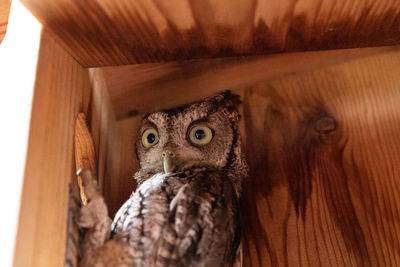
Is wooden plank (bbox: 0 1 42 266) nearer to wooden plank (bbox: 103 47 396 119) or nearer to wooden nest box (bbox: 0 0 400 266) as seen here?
wooden nest box (bbox: 0 0 400 266)

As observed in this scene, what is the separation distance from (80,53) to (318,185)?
3.15 ft

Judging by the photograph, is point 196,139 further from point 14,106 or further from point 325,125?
point 14,106

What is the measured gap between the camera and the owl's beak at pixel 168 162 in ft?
4.59

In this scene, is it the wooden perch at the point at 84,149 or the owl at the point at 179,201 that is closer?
the owl at the point at 179,201

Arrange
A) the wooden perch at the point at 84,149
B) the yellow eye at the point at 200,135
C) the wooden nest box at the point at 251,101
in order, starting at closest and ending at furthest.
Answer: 1. the wooden nest box at the point at 251,101
2. the wooden perch at the point at 84,149
3. the yellow eye at the point at 200,135

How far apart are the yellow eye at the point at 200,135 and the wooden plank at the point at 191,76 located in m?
0.24

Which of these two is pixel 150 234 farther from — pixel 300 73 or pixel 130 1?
pixel 300 73

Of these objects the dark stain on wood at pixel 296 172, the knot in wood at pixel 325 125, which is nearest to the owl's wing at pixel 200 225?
the dark stain on wood at pixel 296 172

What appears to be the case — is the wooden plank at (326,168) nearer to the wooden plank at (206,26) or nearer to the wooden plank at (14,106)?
the wooden plank at (206,26)

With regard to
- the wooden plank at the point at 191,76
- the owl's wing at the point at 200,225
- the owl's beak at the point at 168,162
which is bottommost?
the owl's wing at the point at 200,225

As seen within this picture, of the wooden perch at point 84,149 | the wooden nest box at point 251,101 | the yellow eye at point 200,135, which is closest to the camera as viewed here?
the wooden nest box at point 251,101

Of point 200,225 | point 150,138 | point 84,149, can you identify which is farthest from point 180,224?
point 150,138

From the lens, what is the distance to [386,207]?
4.54 feet

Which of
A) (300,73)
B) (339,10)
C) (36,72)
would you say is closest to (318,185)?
(300,73)
